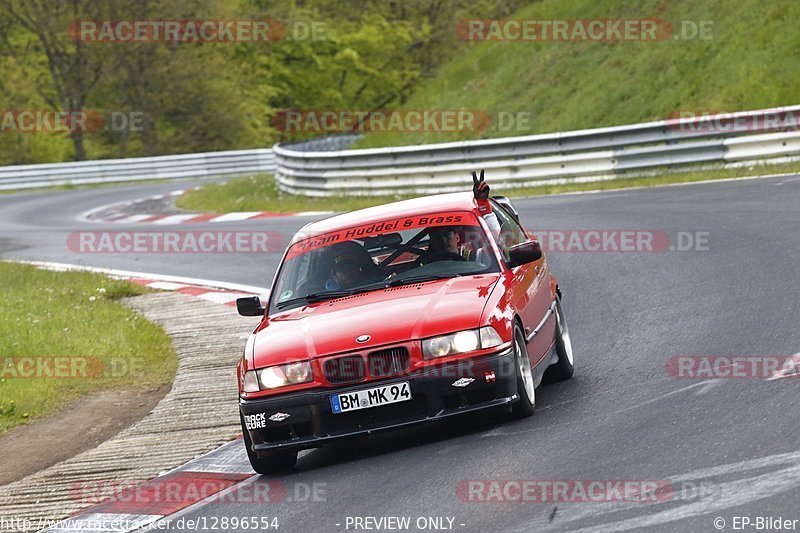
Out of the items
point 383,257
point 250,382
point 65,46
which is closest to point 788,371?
point 383,257

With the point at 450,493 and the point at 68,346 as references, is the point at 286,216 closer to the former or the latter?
the point at 68,346

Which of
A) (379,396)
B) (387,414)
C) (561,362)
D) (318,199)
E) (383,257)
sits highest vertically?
(383,257)

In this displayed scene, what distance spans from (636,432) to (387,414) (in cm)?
138

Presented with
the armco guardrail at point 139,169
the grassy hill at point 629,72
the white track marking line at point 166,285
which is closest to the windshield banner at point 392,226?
the white track marking line at point 166,285

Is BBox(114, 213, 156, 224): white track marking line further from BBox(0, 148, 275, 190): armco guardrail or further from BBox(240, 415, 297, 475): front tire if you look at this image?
BBox(240, 415, 297, 475): front tire

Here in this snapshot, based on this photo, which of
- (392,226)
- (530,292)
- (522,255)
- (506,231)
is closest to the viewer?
(522,255)

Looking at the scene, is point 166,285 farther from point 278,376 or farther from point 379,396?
point 379,396

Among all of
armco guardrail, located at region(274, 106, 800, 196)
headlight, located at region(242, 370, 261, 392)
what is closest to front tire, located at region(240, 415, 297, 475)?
headlight, located at region(242, 370, 261, 392)

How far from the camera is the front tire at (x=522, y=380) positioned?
7465 millimetres

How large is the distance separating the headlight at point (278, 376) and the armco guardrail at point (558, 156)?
1450 cm

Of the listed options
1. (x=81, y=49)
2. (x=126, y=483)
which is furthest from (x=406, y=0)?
(x=126, y=483)

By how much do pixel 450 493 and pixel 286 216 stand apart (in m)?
17.5

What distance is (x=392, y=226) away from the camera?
8.70 meters

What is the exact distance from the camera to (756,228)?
14.3m
